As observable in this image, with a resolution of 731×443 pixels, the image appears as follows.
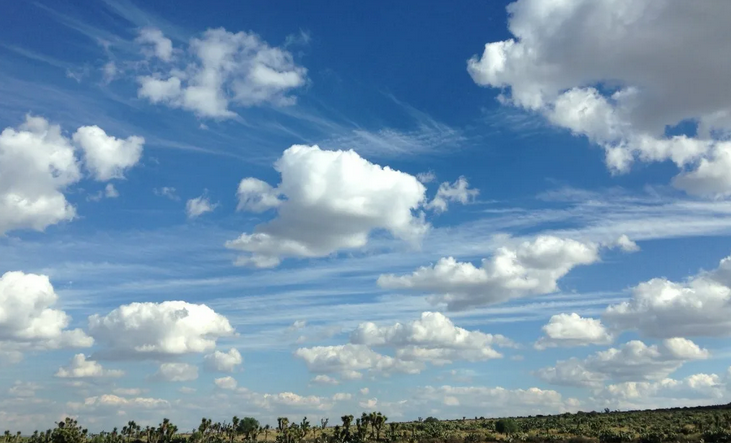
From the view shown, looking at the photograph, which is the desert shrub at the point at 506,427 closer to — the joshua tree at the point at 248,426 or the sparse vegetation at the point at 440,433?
the sparse vegetation at the point at 440,433

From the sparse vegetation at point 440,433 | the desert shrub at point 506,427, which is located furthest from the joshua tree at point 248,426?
the desert shrub at point 506,427

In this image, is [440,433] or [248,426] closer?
[440,433]

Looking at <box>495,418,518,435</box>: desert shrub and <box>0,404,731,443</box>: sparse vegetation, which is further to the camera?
<box>495,418,518,435</box>: desert shrub

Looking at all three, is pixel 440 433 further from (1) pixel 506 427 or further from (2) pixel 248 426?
(2) pixel 248 426

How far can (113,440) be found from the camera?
151 meters

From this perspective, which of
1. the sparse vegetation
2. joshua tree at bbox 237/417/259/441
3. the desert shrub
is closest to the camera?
the sparse vegetation

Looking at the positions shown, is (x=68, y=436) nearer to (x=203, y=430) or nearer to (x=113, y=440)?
(x=113, y=440)

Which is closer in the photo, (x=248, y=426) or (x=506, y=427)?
(x=506, y=427)

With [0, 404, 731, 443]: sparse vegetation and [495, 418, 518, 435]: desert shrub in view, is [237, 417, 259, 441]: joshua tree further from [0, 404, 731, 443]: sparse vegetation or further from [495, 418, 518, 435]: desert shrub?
[495, 418, 518, 435]: desert shrub

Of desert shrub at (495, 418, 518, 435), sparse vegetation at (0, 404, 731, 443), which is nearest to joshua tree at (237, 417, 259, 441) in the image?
sparse vegetation at (0, 404, 731, 443)

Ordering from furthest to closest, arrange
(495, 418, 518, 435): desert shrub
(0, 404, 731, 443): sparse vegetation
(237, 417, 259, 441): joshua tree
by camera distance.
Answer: (237, 417, 259, 441): joshua tree
(495, 418, 518, 435): desert shrub
(0, 404, 731, 443): sparse vegetation

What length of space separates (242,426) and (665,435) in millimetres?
116558

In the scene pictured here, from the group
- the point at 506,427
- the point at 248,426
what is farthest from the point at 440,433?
the point at 248,426

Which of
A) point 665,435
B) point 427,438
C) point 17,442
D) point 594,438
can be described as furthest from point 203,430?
point 665,435
